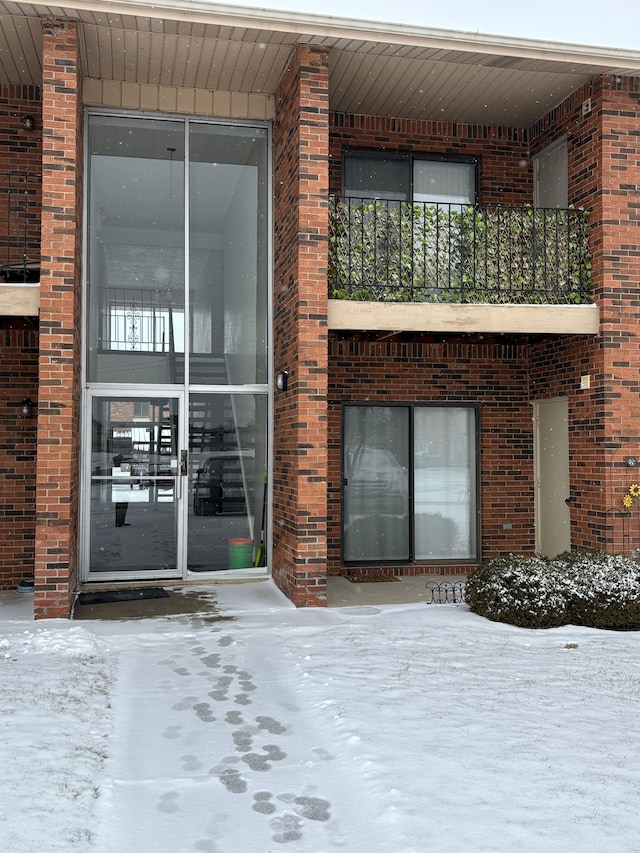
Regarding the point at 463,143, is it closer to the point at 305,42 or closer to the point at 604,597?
the point at 305,42

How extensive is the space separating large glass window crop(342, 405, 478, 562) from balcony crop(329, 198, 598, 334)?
1.85 m

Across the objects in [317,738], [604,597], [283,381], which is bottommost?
[317,738]

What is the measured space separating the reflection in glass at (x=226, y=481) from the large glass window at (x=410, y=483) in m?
1.22

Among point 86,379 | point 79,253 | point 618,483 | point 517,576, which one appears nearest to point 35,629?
point 86,379

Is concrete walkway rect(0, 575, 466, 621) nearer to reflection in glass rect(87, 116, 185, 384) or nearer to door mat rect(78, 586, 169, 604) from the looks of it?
door mat rect(78, 586, 169, 604)

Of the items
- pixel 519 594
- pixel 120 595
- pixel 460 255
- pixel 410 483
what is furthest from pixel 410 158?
pixel 120 595

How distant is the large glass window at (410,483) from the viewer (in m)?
9.72

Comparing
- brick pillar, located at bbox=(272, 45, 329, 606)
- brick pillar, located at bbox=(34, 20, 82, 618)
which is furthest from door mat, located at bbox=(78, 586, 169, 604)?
brick pillar, located at bbox=(272, 45, 329, 606)

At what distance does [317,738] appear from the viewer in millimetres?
4305

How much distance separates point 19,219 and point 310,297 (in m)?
3.71

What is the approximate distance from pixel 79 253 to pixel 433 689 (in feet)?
19.3

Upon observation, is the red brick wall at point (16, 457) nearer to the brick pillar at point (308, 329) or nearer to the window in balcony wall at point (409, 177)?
the brick pillar at point (308, 329)

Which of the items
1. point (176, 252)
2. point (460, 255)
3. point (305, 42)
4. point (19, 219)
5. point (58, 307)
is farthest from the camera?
point (176, 252)

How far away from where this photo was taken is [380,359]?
32.0 ft
